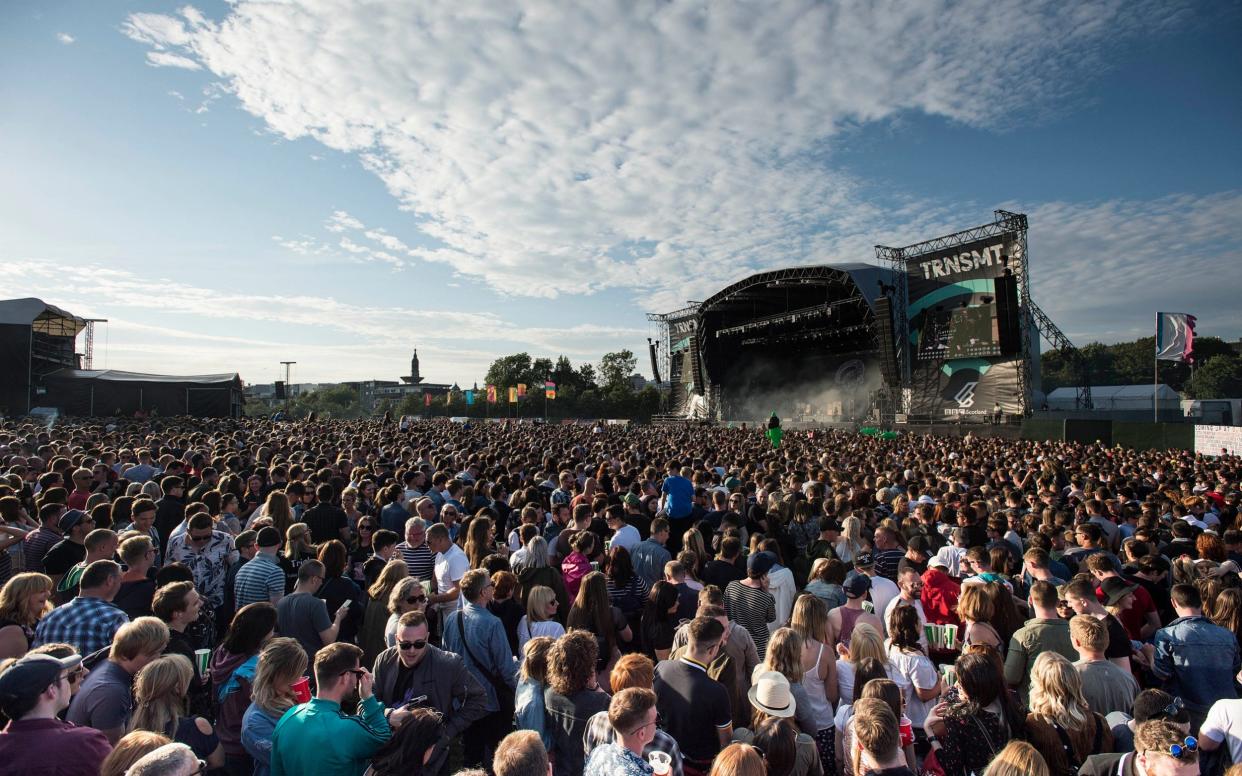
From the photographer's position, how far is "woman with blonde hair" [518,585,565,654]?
4.01 meters

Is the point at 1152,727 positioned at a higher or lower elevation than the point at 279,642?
lower

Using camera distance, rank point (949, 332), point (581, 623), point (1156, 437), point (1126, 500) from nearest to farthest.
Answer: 1. point (581, 623)
2. point (1126, 500)
3. point (1156, 437)
4. point (949, 332)

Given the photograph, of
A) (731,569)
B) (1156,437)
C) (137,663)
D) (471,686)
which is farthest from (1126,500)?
(1156,437)

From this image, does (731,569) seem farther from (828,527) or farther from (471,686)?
(471,686)

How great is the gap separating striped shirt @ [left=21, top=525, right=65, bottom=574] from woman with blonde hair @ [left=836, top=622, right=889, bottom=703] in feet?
21.4

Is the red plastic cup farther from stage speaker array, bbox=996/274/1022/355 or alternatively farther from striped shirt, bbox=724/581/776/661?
stage speaker array, bbox=996/274/1022/355

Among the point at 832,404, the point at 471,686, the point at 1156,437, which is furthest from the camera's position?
the point at 832,404

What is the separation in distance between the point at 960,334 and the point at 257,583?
30716mm

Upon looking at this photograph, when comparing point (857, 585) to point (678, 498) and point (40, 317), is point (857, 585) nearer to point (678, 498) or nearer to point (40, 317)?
point (678, 498)

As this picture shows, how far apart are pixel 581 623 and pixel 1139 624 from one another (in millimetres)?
4017

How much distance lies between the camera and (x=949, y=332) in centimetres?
2944

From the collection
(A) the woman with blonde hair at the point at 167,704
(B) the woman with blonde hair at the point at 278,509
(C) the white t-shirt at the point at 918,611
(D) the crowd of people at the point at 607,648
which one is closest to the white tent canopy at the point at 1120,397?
(D) the crowd of people at the point at 607,648

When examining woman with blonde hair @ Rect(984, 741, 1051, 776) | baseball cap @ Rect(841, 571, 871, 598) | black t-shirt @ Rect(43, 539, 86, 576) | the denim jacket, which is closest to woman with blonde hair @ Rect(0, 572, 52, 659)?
black t-shirt @ Rect(43, 539, 86, 576)

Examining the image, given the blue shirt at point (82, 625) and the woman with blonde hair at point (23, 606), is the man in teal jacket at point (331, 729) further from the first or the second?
the woman with blonde hair at point (23, 606)
